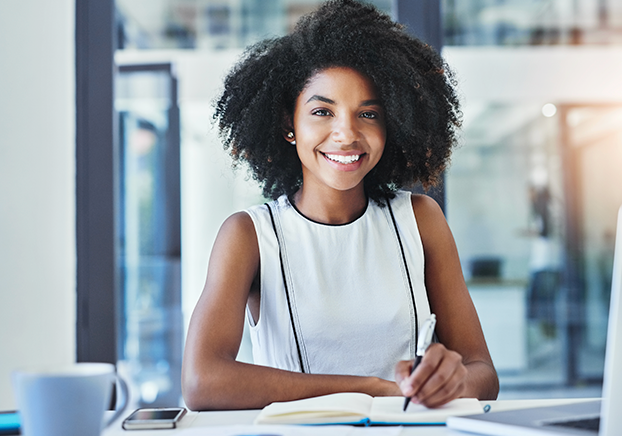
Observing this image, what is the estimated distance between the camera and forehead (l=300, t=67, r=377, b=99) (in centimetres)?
150

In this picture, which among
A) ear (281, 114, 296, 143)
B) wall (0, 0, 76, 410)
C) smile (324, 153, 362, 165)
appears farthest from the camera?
wall (0, 0, 76, 410)

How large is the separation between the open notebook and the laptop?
63mm

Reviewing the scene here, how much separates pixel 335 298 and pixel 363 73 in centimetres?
58

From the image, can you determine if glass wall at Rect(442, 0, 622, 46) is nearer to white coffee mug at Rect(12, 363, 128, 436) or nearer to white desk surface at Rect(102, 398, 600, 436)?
white desk surface at Rect(102, 398, 600, 436)

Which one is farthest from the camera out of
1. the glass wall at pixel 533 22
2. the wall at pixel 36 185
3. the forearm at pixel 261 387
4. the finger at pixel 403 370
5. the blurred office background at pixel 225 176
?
the glass wall at pixel 533 22

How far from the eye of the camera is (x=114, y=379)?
Answer: 0.72 meters

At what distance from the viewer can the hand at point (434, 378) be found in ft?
3.04

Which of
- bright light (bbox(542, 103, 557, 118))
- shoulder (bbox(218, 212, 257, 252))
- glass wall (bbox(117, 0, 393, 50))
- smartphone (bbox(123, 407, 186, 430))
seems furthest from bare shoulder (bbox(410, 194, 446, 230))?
bright light (bbox(542, 103, 557, 118))

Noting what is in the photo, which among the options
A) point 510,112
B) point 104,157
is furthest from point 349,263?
point 510,112

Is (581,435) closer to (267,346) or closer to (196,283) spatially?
(267,346)

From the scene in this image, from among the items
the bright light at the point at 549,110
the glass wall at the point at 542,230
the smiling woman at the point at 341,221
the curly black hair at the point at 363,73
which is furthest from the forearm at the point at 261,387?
the bright light at the point at 549,110

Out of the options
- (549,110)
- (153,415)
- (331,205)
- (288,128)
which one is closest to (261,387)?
(153,415)

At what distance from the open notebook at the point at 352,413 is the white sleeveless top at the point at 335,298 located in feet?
1.64

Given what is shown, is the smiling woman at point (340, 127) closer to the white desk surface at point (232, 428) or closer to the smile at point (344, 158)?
the smile at point (344, 158)
